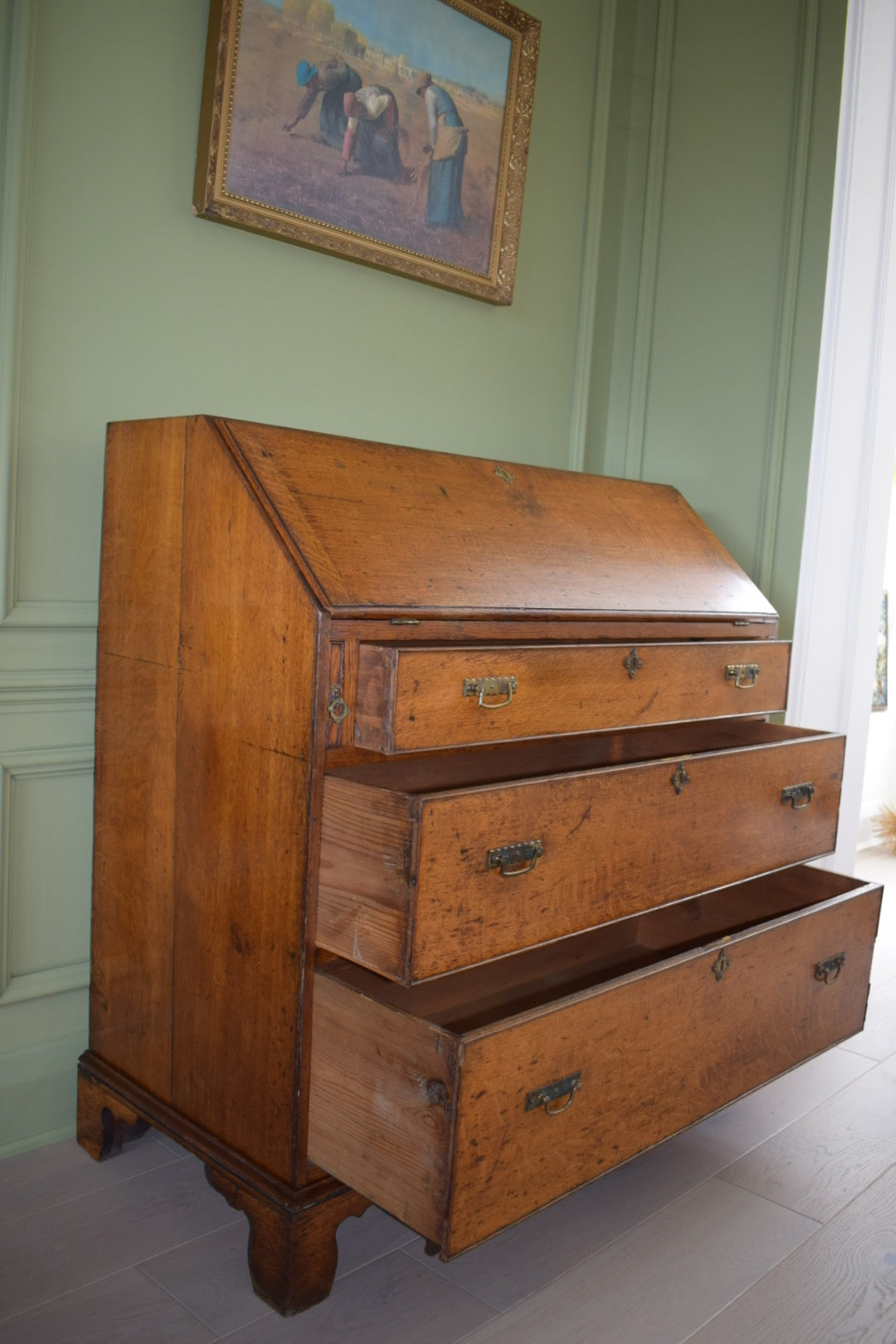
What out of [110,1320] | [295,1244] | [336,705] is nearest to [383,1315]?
[295,1244]

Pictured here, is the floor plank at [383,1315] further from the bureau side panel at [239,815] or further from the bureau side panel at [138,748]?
the bureau side panel at [138,748]

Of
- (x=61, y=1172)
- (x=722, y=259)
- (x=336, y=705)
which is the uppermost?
(x=722, y=259)

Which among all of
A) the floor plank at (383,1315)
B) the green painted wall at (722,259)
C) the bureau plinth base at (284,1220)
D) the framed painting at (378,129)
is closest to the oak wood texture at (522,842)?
the bureau plinth base at (284,1220)

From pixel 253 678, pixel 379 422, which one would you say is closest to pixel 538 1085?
pixel 253 678

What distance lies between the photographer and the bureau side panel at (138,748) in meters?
1.80

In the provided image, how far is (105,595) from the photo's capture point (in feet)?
6.42

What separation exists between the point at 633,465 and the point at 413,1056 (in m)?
2.07

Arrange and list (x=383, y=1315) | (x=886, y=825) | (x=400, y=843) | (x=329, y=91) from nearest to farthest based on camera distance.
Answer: (x=400, y=843), (x=383, y=1315), (x=329, y=91), (x=886, y=825)

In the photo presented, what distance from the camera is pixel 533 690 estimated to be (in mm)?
1667

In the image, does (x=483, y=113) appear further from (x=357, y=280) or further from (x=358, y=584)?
(x=358, y=584)

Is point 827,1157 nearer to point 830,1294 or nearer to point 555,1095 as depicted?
point 830,1294

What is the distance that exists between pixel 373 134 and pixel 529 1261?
2.18 m

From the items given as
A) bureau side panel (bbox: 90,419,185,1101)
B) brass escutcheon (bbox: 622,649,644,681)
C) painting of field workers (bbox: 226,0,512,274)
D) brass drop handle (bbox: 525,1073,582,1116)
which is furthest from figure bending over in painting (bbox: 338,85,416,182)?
brass drop handle (bbox: 525,1073,582,1116)

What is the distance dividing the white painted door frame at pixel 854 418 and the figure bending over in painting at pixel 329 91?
123cm
